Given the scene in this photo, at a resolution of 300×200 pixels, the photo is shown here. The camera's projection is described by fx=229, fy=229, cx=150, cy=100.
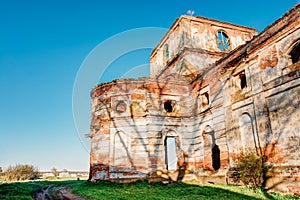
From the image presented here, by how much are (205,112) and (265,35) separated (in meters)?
5.79

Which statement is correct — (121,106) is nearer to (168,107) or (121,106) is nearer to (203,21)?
(168,107)

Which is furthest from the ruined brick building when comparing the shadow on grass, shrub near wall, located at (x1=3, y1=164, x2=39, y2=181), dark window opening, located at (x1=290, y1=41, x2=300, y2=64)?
shrub near wall, located at (x1=3, y1=164, x2=39, y2=181)

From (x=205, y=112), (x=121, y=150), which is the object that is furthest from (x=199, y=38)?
(x=121, y=150)

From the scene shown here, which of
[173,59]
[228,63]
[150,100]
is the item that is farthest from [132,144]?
[173,59]

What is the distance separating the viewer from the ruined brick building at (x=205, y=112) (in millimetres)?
9727

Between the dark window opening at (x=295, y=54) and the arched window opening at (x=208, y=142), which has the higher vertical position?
the dark window opening at (x=295, y=54)

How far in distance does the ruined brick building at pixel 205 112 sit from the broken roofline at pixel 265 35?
0.04m

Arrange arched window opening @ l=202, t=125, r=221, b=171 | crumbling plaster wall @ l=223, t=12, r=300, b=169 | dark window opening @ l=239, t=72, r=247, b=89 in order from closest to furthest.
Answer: crumbling plaster wall @ l=223, t=12, r=300, b=169, dark window opening @ l=239, t=72, r=247, b=89, arched window opening @ l=202, t=125, r=221, b=171

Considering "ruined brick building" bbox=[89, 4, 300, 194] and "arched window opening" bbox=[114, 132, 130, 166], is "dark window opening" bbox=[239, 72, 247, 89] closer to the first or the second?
"ruined brick building" bbox=[89, 4, 300, 194]

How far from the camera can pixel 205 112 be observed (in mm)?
14828

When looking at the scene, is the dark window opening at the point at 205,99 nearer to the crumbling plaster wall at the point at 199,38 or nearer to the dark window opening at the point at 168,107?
the dark window opening at the point at 168,107

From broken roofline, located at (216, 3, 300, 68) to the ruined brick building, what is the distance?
0.04 meters

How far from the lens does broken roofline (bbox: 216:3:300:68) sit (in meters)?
9.74

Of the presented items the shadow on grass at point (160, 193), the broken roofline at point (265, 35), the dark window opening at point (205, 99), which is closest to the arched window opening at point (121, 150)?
the shadow on grass at point (160, 193)
